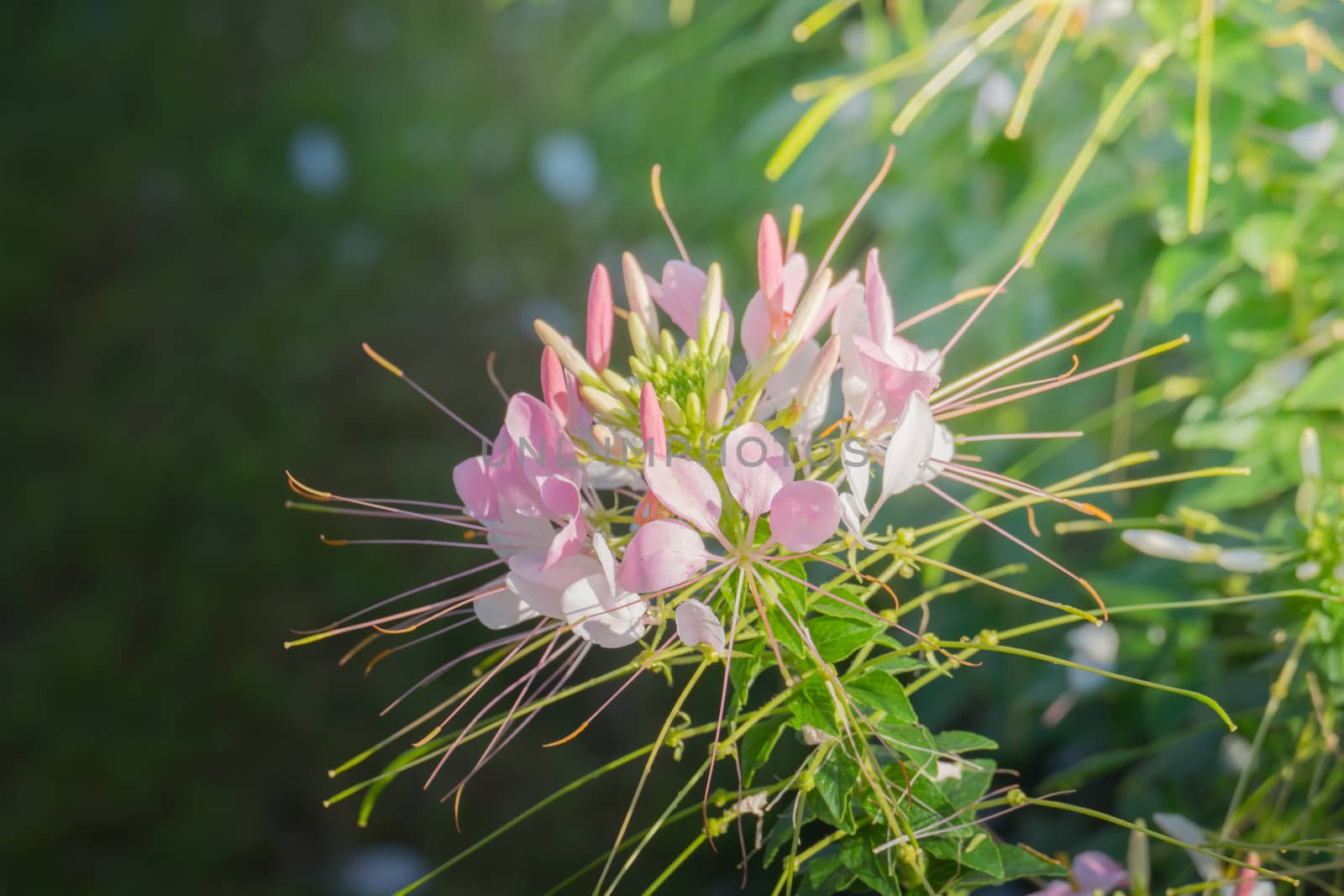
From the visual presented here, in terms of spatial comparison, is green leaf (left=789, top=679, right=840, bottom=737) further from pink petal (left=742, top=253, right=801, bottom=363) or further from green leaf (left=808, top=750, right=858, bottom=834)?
pink petal (left=742, top=253, right=801, bottom=363)

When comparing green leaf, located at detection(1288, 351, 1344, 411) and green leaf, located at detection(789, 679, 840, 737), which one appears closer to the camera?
green leaf, located at detection(789, 679, 840, 737)

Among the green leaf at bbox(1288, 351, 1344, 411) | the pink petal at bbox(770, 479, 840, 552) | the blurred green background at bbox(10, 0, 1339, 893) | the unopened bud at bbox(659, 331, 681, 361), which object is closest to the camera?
the pink petal at bbox(770, 479, 840, 552)

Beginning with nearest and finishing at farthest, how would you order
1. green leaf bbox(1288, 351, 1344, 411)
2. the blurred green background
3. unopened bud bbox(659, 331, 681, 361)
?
unopened bud bbox(659, 331, 681, 361)
green leaf bbox(1288, 351, 1344, 411)
the blurred green background

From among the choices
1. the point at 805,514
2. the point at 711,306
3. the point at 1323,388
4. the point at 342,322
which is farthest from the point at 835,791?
the point at 342,322

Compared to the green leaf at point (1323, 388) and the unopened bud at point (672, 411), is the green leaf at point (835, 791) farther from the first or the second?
the green leaf at point (1323, 388)

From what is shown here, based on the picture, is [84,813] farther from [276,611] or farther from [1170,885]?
[1170,885]

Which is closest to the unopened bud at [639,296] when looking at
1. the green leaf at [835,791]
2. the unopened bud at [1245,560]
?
the green leaf at [835,791]

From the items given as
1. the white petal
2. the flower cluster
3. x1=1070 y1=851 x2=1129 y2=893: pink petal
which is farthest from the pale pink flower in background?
the white petal
